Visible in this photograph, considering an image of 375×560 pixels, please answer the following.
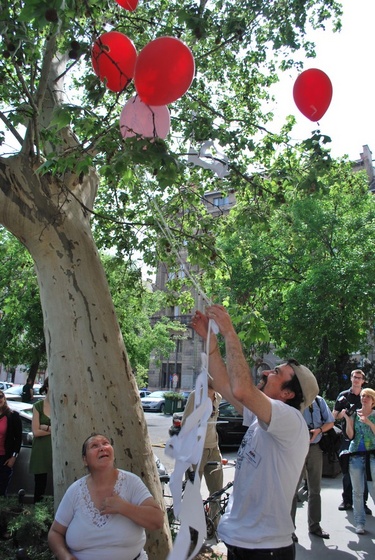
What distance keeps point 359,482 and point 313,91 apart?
4.58 m

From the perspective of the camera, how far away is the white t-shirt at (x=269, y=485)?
2258 mm

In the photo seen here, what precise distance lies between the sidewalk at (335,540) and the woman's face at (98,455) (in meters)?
2.69

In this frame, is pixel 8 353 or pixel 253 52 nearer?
pixel 253 52

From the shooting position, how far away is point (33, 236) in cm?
412

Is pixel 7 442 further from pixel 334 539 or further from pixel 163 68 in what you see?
pixel 163 68

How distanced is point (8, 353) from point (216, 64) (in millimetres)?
17956

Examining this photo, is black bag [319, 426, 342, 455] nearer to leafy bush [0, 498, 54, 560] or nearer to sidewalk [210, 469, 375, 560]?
sidewalk [210, 469, 375, 560]

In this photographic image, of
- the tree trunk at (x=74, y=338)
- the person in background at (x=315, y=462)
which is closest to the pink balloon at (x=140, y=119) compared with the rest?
the tree trunk at (x=74, y=338)

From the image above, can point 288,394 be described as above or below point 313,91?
below

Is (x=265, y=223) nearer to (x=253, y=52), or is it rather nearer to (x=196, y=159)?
(x=196, y=159)

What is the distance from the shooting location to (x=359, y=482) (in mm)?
5980

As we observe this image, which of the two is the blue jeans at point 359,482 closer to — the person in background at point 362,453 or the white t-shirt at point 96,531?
the person in background at point 362,453

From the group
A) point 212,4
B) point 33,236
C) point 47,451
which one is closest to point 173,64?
point 33,236

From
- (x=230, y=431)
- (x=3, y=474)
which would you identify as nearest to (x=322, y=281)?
(x=230, y=431)
